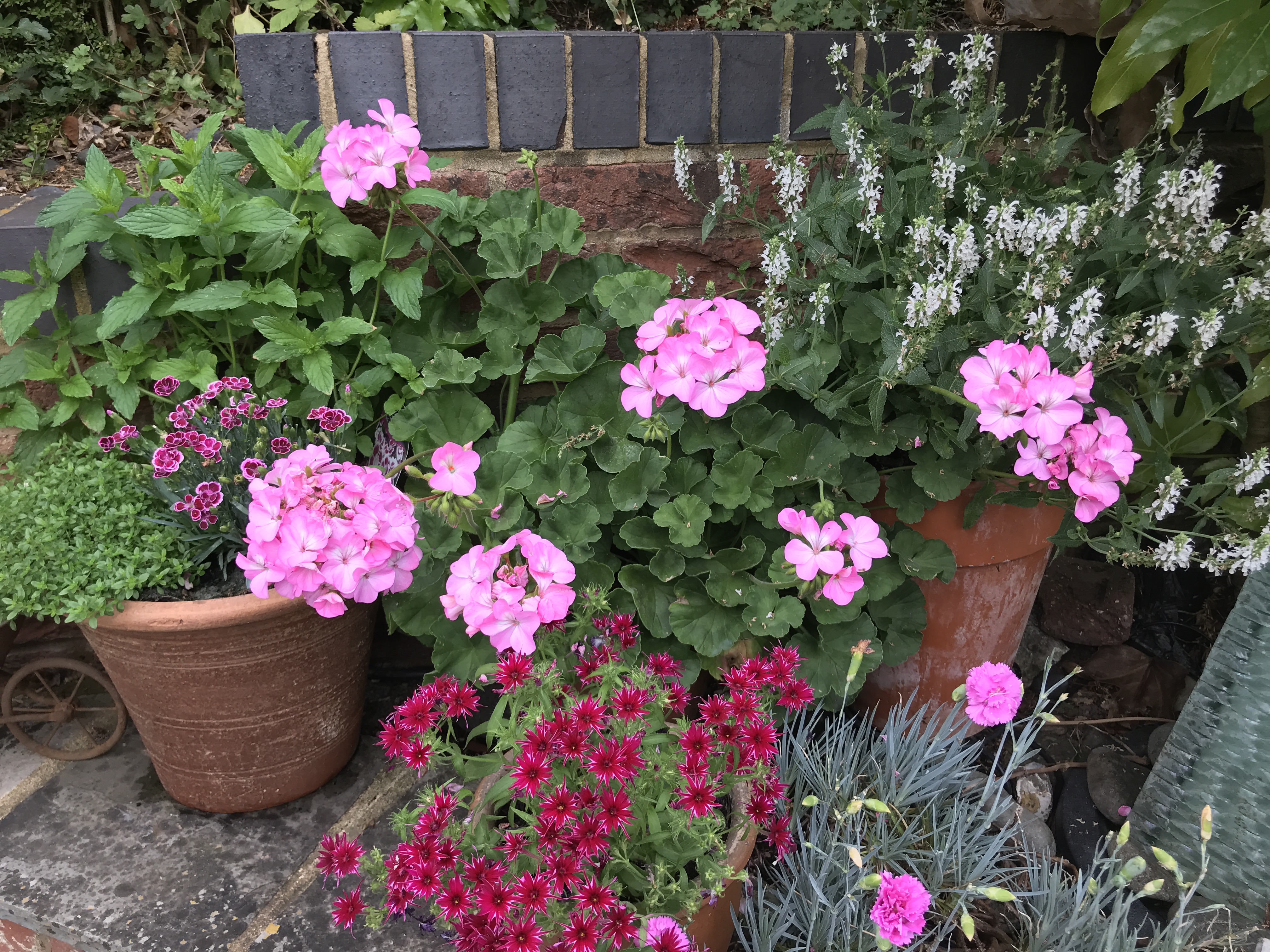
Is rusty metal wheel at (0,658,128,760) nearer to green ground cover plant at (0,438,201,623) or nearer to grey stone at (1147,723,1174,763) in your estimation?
green ground cover plant at (0,438,201,623)

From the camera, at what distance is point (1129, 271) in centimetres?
134

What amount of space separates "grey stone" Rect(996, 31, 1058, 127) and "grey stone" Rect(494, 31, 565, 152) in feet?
2.96

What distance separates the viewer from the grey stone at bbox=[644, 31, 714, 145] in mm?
1611

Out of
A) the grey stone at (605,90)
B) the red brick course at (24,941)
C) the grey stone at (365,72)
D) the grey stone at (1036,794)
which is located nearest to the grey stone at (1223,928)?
the grey stone at (1036,794)

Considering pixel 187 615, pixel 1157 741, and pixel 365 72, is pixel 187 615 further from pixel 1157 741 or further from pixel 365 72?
pixel 1157 741

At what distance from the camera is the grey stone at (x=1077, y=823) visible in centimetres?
146

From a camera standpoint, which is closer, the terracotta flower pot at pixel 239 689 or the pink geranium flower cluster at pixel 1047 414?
the pink geranium flower cluster at pixel 1047 414

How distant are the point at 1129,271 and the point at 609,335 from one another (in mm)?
919

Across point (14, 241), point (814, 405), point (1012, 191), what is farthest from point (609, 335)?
point (14, 241)

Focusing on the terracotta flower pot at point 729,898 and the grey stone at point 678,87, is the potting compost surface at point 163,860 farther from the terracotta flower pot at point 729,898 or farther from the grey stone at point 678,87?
the grey stone at point 678,87

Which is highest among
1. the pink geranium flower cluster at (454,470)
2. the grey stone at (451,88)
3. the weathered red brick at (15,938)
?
the grey stone at (451,88)

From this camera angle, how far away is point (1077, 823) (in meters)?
1.52

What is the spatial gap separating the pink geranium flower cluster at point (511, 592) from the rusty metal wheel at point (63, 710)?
0.94 metres

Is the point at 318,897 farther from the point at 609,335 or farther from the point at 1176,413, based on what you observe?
the point at 1176,413
